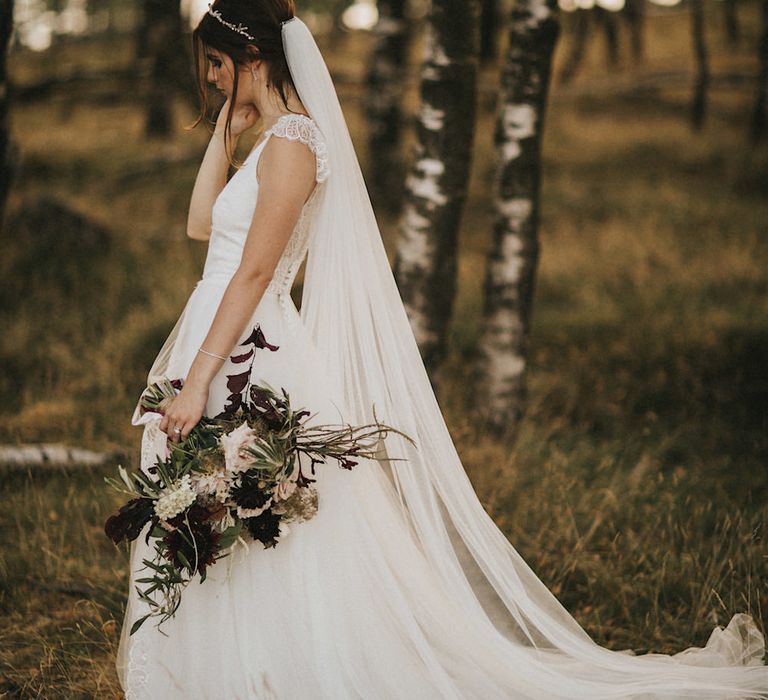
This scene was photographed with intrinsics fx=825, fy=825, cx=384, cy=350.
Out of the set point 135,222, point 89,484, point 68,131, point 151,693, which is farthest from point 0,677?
point 68,131

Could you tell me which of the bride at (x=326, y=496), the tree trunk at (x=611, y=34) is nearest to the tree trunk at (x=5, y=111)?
the bride at (x=326, y=496)

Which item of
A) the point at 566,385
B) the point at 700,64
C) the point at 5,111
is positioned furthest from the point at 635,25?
the point at 5,111

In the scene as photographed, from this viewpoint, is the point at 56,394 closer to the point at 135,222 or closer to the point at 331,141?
the point at 331,141

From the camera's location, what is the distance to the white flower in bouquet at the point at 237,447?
Answer: 104 inches

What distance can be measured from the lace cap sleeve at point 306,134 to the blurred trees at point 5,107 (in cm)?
342

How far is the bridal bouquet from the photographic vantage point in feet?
8.75

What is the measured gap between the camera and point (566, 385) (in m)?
6.64

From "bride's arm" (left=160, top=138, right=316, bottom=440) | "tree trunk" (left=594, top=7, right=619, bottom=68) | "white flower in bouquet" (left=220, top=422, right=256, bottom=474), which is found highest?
"tree trunk" (left=594, top=7, right=619, bottom=68)

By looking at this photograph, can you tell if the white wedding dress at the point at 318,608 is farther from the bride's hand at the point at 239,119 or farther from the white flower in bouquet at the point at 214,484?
the bride's hand at the point at 239,119

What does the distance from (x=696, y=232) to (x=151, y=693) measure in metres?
9.13

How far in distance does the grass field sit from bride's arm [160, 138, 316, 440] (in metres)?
1.30

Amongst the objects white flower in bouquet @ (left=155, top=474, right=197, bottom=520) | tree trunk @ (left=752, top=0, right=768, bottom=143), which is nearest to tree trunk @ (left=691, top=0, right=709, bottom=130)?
tree trunk @ (left=752, top=0, right=768, bottom=143)

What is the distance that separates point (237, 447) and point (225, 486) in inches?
7.0

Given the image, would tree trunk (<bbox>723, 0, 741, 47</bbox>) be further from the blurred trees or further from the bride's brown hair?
the bride's brown hair
